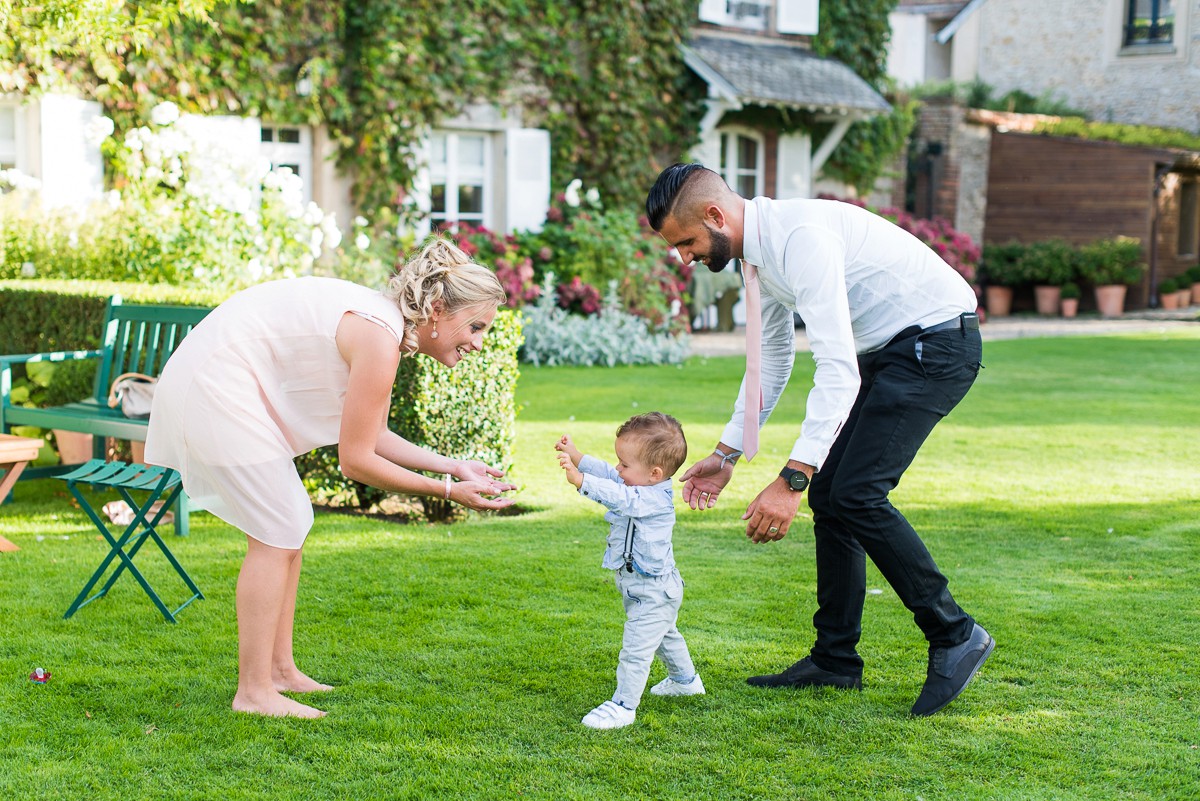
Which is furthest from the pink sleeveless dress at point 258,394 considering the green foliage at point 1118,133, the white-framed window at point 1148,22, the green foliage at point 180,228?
the white-framed window at point 1148,22

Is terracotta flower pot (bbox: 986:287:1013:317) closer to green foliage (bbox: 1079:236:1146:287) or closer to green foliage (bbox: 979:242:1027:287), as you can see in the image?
green foliage (bbox: 979:242:1027:287)

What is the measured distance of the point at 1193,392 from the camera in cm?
1154

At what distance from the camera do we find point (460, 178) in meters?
15.1

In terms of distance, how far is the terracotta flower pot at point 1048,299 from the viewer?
2184cm

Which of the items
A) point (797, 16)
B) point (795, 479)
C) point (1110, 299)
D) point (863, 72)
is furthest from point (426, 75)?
point (1110, 299)

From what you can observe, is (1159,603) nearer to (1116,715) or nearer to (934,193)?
(1116,715)

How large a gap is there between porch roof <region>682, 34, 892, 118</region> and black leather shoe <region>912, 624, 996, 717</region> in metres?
13.1

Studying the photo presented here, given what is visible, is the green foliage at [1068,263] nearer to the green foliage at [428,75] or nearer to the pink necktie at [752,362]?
the green foliage at [428,75]

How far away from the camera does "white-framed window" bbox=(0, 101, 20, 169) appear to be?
11.9 meters

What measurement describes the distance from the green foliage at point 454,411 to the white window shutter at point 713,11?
11472mm

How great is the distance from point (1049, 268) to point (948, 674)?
A: 1929cm

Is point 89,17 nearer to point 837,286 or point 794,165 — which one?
point 837,286

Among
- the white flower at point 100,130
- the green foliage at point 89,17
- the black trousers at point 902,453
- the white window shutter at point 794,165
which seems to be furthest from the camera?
the white window shutter at point 794,165

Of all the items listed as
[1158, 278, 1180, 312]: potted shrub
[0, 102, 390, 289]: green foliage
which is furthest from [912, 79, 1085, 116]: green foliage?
[0, 102, 390, 289]: green foliage
